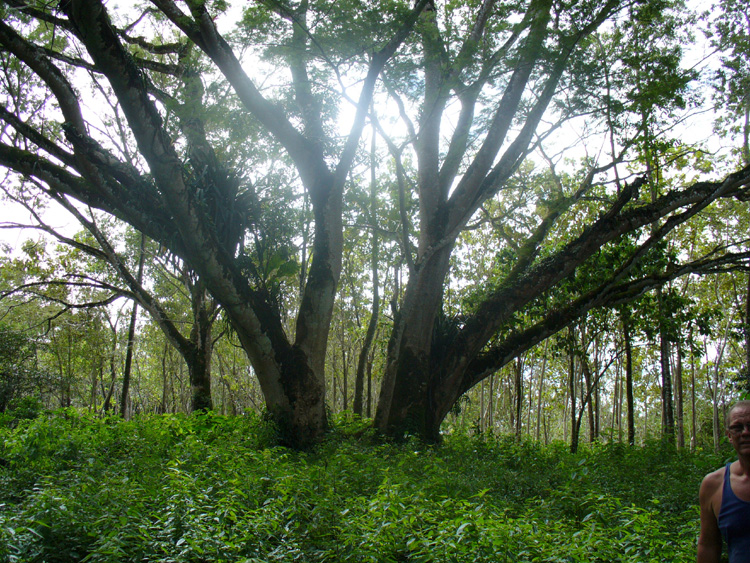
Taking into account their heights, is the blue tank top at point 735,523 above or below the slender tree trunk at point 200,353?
below

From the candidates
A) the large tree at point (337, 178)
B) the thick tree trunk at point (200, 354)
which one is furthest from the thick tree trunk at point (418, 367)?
the thick tree trunk at point (200, 354)

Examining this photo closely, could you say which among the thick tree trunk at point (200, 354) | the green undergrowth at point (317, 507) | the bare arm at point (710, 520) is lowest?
the green undergrowth at point (317, 507)

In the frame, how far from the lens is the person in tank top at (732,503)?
6.72 feet

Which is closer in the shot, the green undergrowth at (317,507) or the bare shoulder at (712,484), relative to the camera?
the bare shoulder at (712,484)

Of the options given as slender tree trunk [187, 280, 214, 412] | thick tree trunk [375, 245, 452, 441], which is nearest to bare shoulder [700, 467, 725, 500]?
thick tree trunk [375, 245, 452, 441]

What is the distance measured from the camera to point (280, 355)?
8.34 m

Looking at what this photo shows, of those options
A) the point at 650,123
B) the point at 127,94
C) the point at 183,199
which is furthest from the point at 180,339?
the point at 650,123

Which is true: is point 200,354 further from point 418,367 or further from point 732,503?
point 732,503

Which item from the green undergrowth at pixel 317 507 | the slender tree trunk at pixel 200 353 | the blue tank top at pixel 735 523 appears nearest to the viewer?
the blue tank top at pixel 735 523

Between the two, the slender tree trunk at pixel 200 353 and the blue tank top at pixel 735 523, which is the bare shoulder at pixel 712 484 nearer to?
the blue tank top at pixel 735 523

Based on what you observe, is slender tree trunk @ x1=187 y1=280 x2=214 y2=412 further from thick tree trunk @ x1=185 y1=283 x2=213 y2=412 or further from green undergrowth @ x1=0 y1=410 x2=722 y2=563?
green undergrowth @ x1=0 y1=410 x2=722 y2=563

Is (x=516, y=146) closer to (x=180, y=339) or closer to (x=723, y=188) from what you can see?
(x=723, y=188)

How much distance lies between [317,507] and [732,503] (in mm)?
2689

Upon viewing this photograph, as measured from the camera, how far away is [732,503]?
6.84 feet
